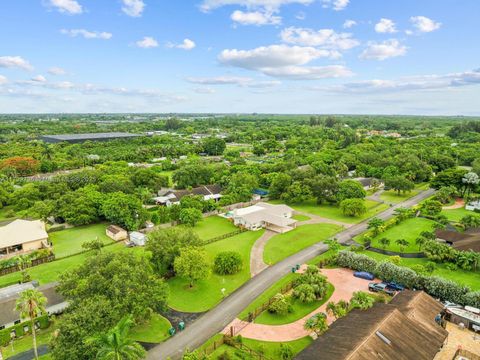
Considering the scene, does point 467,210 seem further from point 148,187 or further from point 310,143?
point 310,143

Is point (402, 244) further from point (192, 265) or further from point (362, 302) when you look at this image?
point (192, 265)

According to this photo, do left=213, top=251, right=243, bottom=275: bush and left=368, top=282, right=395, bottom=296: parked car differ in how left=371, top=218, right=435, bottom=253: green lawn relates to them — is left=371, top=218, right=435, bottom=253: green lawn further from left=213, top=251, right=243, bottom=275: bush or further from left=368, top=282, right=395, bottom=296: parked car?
left=213, top=251, right=243, bottom=275: bush

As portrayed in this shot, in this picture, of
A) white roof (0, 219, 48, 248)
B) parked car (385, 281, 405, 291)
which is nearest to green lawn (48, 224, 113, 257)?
white roof (0, 219, 48, 248)

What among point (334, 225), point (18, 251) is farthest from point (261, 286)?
point (18, 251)

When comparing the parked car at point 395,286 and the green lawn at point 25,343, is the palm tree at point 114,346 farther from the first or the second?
the parked car at point 395,286

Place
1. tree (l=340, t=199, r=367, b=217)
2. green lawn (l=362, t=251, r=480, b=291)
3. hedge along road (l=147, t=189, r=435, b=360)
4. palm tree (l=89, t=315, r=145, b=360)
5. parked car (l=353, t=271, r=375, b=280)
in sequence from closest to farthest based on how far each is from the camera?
palm tree (l=89, t=315, r=145, b=360) → hedge along road (l=147, t=189, r=435, b=360) → green lawn (l=362, t=251, r=480, b=291) → parked car (l=353, t=271, r=375, b=280) → tree (l=340, t=199, r=367, b=217)
